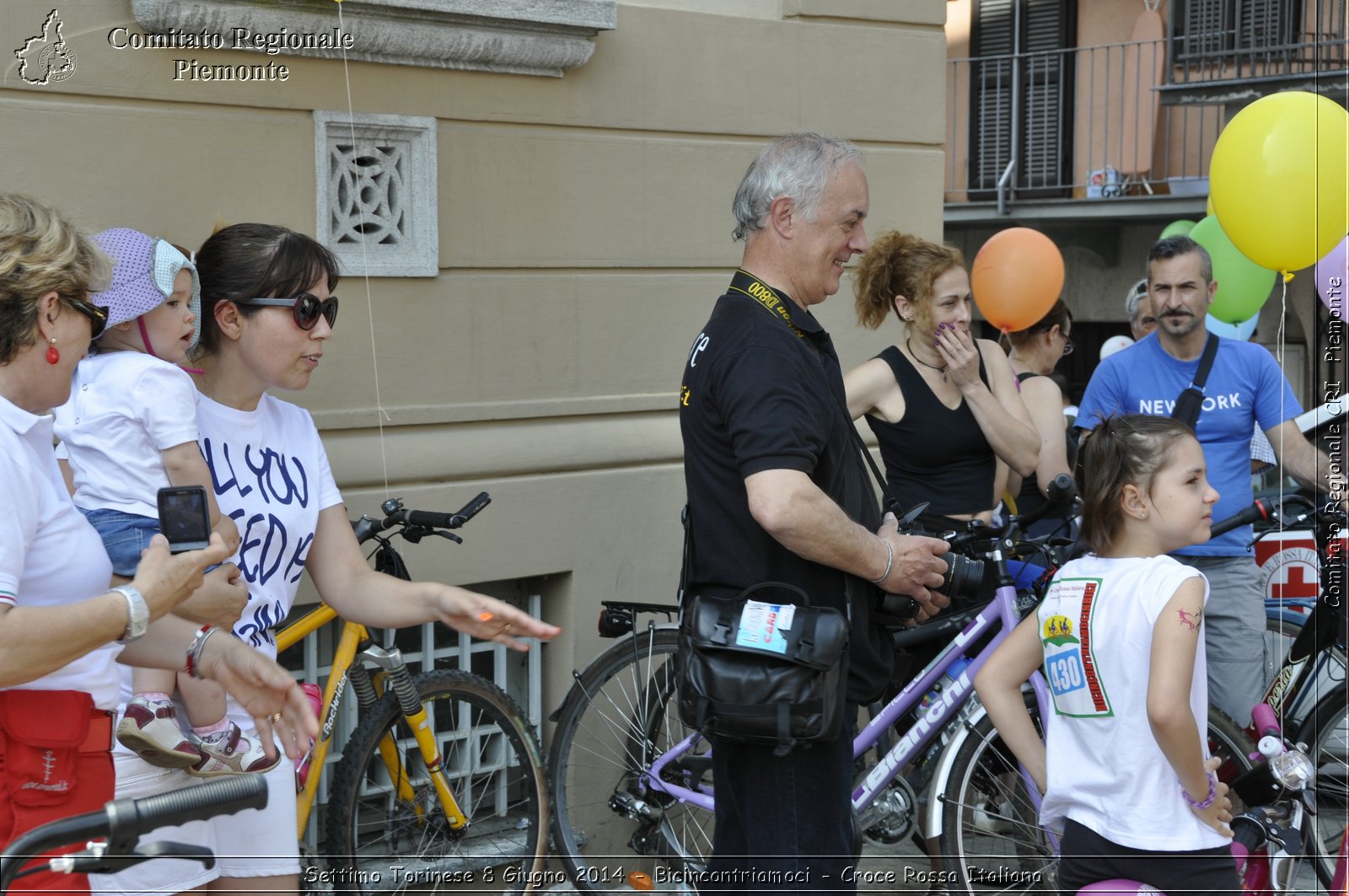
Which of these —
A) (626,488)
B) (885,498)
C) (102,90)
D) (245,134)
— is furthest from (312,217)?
(885,498)

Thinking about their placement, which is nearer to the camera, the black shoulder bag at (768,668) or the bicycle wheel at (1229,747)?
the black shoulder bag at (768,668)

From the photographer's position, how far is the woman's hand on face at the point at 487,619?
2.52 metres

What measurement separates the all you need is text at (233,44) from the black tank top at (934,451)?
2025 mm

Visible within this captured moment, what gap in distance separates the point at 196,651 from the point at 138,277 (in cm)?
83

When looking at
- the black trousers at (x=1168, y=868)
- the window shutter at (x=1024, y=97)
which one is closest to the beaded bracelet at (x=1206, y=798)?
the black trousers at (x=1168, y=868)

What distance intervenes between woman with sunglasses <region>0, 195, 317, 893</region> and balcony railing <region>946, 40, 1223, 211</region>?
11645 mm

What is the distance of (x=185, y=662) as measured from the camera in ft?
7.93

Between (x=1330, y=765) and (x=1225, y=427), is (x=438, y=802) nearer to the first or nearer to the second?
(x=1225, y=427)

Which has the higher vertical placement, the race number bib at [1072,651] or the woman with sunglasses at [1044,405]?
the woman with sunglasses at [1044,405]

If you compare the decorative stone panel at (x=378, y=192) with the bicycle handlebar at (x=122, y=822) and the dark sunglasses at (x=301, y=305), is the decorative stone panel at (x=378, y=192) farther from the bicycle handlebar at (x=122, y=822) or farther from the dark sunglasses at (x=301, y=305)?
the bicycle handlebar at (x=122, y=822)

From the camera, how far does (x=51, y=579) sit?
7.20ft

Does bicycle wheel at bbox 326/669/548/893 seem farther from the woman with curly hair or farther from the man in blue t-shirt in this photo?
the man in blue t-shirt

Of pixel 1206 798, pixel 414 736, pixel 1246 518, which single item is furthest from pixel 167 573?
pixel 1246 518

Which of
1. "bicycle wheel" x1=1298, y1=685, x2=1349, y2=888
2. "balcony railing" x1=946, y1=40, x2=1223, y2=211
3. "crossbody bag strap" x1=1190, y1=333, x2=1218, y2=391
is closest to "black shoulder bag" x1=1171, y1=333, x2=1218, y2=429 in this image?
"crossbody bag strap" x1=1190, y1=333, x2=1218, y2=391
